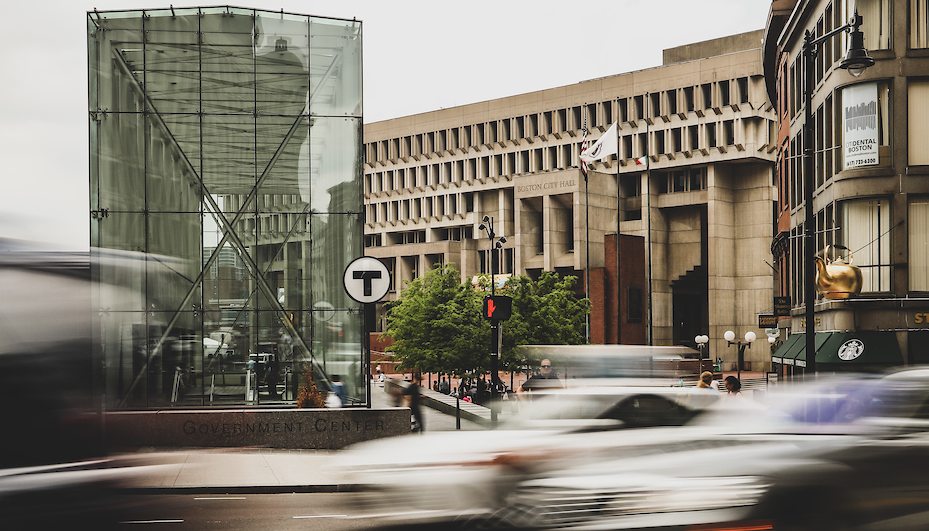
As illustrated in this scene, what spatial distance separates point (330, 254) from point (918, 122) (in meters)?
16.2

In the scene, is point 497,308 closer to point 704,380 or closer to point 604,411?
point 704,380

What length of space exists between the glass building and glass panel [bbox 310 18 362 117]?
31 millimetres

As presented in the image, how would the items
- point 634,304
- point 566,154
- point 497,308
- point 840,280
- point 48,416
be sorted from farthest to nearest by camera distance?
point 566,154 < point 634,304 < point 840,280 < point 497,308 < point 48,416

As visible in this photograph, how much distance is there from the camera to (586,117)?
8244 cm

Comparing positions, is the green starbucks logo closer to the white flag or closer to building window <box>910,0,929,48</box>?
building window <box>910,0,929,48</box>

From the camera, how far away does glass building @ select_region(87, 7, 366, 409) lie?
19.6m

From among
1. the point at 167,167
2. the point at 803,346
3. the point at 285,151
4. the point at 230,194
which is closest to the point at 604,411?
the point at 285,151

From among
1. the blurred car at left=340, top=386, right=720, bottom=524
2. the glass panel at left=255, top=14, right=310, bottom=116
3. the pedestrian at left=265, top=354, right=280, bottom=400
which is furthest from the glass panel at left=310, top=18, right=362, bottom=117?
the blurred car at left=340, top=386, right=720, bottom=524

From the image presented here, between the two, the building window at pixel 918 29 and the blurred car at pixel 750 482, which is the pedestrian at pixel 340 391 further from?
the building window at pixel 918 29

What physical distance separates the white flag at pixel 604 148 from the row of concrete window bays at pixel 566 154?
80.0ft

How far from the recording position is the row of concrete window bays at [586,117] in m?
74.6

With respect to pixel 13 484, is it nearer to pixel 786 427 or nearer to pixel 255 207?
pixel 786 427

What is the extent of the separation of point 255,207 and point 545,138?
66.2 meters

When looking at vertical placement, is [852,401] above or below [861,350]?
above
